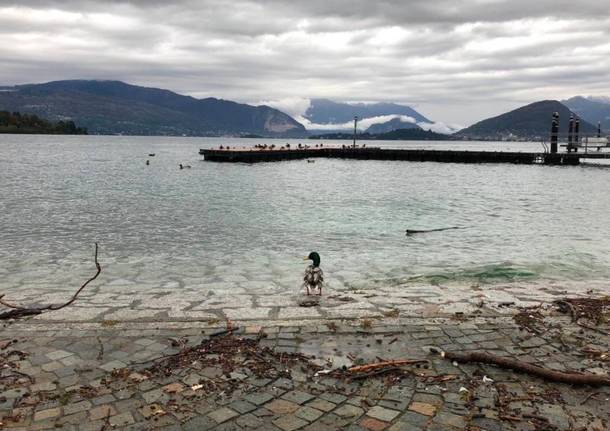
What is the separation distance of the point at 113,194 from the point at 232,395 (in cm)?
3329

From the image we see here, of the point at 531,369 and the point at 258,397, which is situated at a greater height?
the point at 531,369

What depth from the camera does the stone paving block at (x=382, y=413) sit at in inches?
189

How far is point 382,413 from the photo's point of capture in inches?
193

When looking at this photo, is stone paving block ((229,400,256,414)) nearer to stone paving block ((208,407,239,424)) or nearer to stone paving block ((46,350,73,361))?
stone paving block ((208,407,239,424))

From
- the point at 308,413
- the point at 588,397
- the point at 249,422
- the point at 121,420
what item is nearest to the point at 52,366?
the point at 121,420

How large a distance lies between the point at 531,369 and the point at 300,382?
2671 millimetres

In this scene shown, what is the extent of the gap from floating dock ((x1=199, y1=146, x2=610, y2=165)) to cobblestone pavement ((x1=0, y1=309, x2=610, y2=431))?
67.4 metres

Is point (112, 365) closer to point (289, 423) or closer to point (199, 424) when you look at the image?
point (199, 424)

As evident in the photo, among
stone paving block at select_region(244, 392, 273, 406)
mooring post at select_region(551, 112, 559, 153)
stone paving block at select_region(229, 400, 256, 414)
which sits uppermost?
mooring post at select_region(551, 112, 559, 153)

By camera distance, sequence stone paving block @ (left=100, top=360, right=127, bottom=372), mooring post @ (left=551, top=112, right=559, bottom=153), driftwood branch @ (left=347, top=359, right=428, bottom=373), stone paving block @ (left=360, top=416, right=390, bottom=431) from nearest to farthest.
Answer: stone paving block @ (left=360, top=416, right=390, bottom=431)
driftwood branch @ (left=347, top=359, right=428, bottom=373)
stone paving block @ (left=100, top=360, right=127, bottom=372)
mooring post @ (left=551, top=112, right=559, bottom=153)

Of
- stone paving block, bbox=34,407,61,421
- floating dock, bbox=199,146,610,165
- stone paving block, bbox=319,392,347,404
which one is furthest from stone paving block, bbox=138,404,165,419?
floating dock, bbox=199,146,610,165

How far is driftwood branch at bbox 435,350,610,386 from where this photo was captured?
215 inches

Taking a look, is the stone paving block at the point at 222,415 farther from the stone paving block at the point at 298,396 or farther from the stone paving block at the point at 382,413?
the stone paving block at the point at 382,413

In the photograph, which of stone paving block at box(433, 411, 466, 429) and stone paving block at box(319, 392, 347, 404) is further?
stone paving block at box(319, 392, 347, 404)
